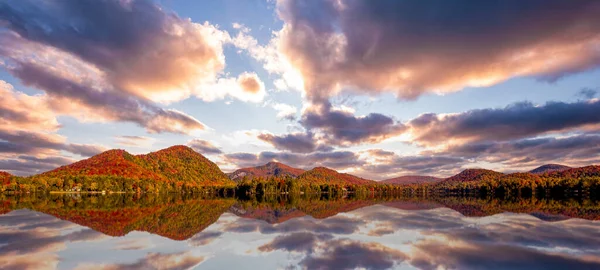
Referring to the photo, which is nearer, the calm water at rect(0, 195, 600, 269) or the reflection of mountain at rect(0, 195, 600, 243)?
the calm water at rect(0, 195, 600, 269)

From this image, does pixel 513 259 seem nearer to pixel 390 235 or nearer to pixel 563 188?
pixel 390 235

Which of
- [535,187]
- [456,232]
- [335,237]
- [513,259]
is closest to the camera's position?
[513,259]

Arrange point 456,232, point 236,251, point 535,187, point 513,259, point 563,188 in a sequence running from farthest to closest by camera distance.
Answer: point 535,187 → point 563,188 → point 456,232 → point 236,251 → point 513,259

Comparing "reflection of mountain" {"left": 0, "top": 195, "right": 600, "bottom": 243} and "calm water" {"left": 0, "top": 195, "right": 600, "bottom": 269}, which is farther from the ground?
"calm water" {"left": 0, "top": 195, "right": 600, "bottom": 269}

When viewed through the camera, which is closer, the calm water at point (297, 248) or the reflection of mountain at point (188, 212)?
the calm water at point (297, 248)

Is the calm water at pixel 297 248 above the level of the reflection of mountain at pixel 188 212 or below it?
above

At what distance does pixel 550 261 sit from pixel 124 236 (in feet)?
107

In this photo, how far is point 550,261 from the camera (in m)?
19.4

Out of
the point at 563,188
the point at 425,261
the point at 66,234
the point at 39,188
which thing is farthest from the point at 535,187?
the point at 39,188

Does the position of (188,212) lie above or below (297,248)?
below

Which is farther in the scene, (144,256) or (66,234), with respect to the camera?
(66,234)

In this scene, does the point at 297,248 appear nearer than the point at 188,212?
Yes

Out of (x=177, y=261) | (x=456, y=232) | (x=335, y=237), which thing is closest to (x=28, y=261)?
(x=177, y=261)

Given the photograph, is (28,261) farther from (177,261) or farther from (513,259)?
(513,259)
